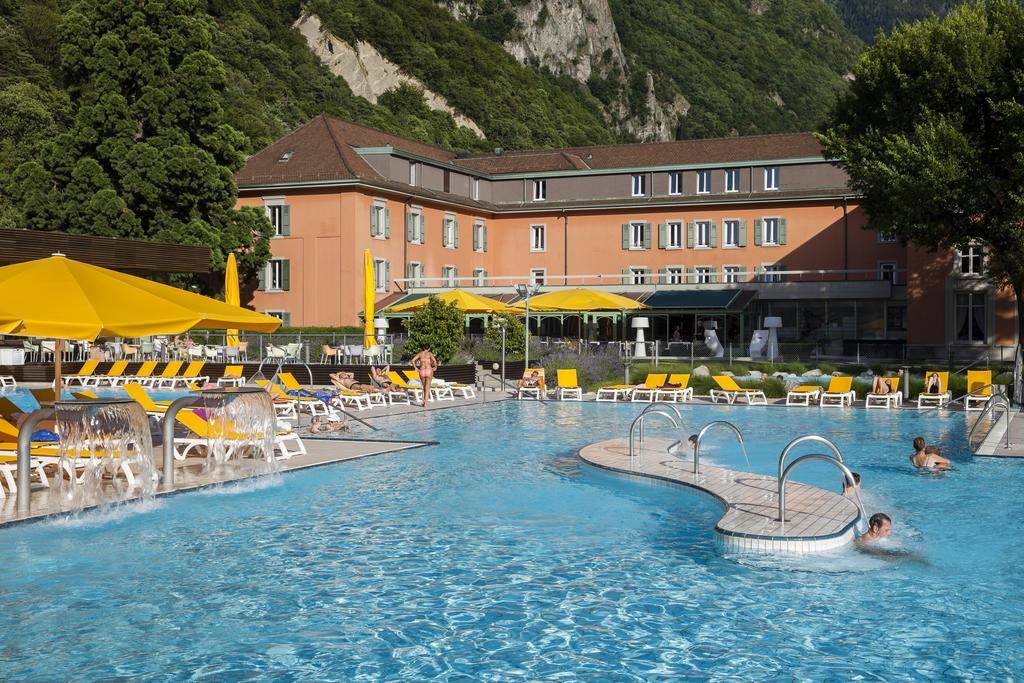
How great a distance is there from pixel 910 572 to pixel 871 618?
159 cm

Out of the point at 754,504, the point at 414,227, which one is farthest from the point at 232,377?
the point at 414,227

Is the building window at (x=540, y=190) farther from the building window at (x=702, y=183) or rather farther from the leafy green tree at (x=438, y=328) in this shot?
the leafy green tree at (x=438, y=328)

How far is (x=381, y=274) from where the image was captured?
155 ft

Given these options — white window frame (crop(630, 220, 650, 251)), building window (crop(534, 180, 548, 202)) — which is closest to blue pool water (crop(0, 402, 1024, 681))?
white window frame (crop(630, 220, 650, 251))

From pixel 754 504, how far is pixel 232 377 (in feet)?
67.7

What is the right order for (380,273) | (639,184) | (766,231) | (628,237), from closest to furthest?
(380,273) → (766,231) → (628,237) → (639,184)

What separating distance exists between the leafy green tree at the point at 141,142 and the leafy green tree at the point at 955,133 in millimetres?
26026

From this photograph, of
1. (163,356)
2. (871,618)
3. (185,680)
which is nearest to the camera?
(185,680)

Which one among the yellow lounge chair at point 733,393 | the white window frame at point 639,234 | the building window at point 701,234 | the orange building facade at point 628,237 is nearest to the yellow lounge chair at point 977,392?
the yellow lounge chair at point 733,393

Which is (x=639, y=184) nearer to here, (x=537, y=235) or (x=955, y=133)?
(x=537, y=235)

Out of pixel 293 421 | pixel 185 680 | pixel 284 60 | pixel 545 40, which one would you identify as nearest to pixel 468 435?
pixel 293 421

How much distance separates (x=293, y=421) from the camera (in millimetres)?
20109

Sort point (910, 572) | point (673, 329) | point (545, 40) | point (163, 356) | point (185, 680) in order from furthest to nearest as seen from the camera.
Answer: point (545, 40) → point (673, 329) → point (163, 356) → point (910, 572) → point (185, 680)

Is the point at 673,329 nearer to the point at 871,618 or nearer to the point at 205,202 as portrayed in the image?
the point at 205,202
